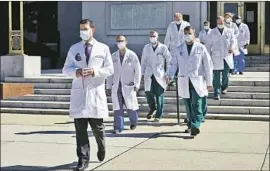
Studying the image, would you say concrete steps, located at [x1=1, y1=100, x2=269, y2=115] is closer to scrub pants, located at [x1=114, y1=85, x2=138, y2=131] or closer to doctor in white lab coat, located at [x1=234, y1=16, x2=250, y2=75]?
scrub pants, located at [x1=114, y1=85, x2=138, y2=131]

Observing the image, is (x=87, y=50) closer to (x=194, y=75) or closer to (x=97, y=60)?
(x=97, y=60)

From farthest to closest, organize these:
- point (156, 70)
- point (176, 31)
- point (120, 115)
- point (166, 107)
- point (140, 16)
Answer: point (140, 16) → point (176, 31) → point (166, 107) → point (156, 70) → point (120, 115)

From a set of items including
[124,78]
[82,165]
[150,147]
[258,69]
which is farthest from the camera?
[258,69]

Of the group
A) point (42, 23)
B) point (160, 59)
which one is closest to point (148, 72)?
point (160, 59)

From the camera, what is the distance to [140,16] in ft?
63.6

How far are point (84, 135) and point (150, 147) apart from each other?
176cm

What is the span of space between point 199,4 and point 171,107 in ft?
24.9

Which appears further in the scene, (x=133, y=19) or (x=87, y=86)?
(x=133, y=19)

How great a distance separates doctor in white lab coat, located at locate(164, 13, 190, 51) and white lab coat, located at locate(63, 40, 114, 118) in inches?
240

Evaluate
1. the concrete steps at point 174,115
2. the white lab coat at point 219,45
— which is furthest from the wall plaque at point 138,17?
the concrete steps at point 174,115

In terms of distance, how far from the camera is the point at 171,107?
1268cm

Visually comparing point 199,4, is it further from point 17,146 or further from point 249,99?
point 17,146

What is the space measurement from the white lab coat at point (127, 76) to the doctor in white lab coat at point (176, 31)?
307 centimetres

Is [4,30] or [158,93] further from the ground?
[4,30]
